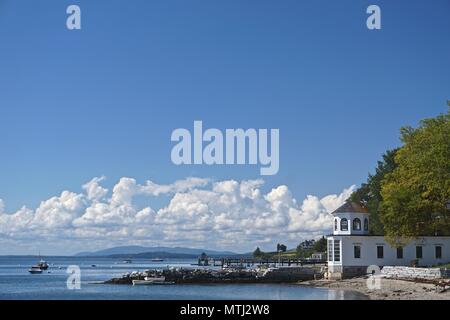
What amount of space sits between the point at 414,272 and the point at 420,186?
201 inches

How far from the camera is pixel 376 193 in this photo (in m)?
57.0

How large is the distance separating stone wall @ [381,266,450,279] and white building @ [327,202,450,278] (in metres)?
2.53

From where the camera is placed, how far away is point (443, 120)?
4084 cm

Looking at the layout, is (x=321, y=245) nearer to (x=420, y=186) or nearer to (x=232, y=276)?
(x=232, y=276)

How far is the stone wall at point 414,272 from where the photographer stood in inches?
1556

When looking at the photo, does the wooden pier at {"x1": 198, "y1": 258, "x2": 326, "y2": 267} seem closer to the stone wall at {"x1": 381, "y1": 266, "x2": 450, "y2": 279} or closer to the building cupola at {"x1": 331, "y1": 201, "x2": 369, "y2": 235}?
the building cupola at {"x1": 331, "y1": 201, "x2": 369, "y2": 235}

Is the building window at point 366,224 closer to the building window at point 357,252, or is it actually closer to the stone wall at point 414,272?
the building window at point 357,252

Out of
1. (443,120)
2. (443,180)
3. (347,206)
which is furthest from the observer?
(347,206)

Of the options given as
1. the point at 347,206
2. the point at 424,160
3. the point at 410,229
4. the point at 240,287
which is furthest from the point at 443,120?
Result: the point at 240,287

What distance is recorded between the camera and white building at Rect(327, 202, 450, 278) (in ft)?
157

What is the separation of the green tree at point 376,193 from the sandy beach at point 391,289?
683 cm

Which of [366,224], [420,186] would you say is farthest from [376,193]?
[420,186]
